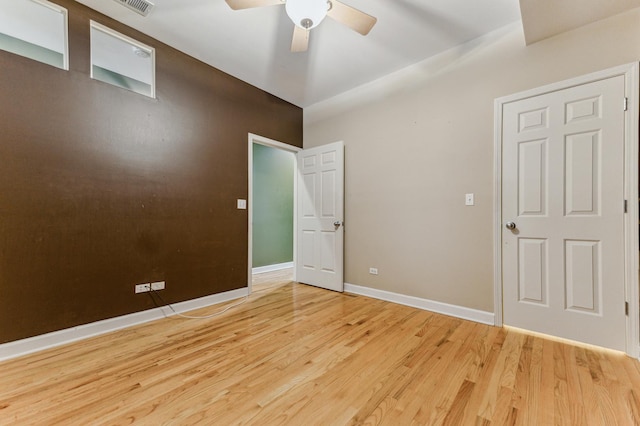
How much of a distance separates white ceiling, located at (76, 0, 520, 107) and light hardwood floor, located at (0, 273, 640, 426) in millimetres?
2766

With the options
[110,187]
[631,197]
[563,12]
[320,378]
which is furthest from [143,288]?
[563,12]

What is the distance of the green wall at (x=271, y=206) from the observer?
16.2 feet

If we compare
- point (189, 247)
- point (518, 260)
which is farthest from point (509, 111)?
point (189, 247)

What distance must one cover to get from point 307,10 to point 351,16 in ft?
1.27

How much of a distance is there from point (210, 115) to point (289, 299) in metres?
2.43

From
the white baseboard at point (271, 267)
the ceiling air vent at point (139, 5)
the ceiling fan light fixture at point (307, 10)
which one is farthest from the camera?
the white baseboard at point (271, 267)

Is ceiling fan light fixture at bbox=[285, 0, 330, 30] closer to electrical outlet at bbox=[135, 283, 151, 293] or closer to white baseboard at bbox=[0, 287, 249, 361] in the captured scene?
electrical outlet at bbox=[135, 283, 151, 293]

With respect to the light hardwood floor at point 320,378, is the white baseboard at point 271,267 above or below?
below

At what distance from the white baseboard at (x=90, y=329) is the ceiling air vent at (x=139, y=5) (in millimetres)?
2700

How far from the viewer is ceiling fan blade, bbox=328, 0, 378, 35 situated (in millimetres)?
1801

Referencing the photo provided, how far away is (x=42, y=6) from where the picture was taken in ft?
6.91

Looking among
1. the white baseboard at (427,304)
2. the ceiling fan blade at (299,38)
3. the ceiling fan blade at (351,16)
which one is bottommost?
the white baseboard at (427,304)

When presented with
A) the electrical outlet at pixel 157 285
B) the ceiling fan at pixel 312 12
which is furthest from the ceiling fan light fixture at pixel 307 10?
the electrical outlet at pixel 157 285

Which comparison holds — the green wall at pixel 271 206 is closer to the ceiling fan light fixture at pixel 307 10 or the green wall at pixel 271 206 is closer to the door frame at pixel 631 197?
the ceiling fan light fixture at pixel 307 10
